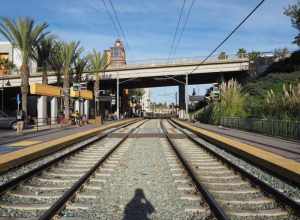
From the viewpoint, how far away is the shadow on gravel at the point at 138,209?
6.89 meters

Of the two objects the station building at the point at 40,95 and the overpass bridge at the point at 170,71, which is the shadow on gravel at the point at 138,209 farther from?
the overpass bridge at the point at 170,71

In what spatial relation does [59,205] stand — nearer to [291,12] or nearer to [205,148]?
[205,148]


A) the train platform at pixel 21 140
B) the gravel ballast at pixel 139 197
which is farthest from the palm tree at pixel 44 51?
the gravel ballast at pixel 139 197

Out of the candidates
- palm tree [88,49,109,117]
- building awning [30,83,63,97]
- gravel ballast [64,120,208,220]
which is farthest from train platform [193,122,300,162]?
palm tree [88,49,109,117]

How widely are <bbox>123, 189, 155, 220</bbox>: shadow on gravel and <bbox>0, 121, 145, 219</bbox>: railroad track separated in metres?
0.79

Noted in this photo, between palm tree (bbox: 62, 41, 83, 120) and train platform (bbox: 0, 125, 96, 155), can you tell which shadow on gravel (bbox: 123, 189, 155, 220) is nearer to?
train platform (bbox: 0, 125, 96, 155)

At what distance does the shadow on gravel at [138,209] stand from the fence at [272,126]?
15.0 metres

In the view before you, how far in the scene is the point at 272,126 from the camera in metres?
25.2

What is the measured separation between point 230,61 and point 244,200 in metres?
65.7

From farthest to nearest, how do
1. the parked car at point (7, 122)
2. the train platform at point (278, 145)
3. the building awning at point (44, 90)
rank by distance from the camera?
the building awning at point (44, 90), the parked car at point (7, 122), the train platform at point (278, 145)

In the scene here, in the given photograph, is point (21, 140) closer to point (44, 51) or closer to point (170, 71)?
point (44, 51)

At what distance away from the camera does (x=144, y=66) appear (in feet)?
248

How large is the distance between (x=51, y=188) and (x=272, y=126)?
1843cm

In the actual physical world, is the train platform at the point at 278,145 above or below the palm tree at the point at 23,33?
below
